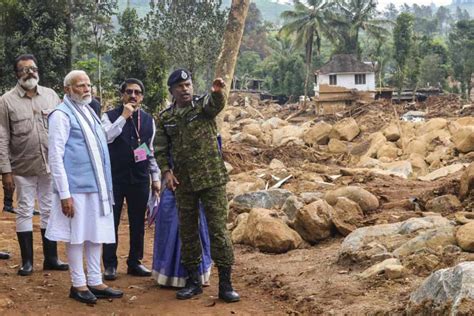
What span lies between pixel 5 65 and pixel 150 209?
9.68 m

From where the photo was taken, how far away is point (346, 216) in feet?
23.4

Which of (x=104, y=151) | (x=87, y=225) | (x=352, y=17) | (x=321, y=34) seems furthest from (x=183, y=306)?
(x=352, y=17)

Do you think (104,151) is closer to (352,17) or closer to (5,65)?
(5,65)

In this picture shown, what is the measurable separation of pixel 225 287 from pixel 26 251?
68.1 inches

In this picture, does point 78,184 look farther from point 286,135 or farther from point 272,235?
point 286,135

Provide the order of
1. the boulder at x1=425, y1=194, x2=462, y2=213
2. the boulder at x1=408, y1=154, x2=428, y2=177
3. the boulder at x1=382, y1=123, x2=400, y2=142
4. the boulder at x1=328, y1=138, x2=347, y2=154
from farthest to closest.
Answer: the boulder at x1=328, y1=138, x2=347, y2=154 < the boulder at x1=382, y1=123, x2=400, y2=142 < the boulder at x1=408, y1=154, x2=428, y2=177 < the boulder at x1=425, y1=194, x2=462, y2=213

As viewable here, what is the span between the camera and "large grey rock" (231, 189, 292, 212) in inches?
332

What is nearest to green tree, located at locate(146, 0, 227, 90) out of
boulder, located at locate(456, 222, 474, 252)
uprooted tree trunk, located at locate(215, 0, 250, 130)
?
uprooted tree trunk, located at locate(215, 0, 250, 130)

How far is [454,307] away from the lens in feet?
11.3

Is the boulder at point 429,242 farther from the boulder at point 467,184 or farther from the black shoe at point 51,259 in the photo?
the black shoe at point 51,259

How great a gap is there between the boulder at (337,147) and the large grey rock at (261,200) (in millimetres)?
13534

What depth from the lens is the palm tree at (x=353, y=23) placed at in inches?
1896

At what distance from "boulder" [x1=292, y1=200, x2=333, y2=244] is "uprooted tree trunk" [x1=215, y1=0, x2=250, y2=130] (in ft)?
16.7

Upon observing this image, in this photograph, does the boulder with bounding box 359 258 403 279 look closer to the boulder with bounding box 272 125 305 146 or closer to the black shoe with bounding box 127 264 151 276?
the black shoe with bounding box 127 264 151 276
